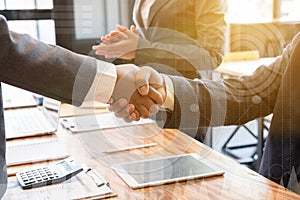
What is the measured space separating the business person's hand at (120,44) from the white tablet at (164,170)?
33cm

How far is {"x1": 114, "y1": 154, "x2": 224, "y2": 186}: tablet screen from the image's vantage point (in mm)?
707

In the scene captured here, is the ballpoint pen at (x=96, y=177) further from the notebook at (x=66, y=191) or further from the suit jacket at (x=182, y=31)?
the suit jacket at (x=182, y=31)

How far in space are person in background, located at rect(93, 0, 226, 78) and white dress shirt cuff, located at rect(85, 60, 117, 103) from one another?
0.38 metres

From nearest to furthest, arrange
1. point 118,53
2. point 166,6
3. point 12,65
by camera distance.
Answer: point 12,65 < point 118,53 < point 166,6

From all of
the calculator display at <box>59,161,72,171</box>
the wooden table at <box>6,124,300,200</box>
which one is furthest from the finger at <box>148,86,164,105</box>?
the calculator display at <box>59,161,72,171</box>

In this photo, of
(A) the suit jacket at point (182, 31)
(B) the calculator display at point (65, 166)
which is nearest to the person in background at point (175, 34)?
(A) the suit jacket at point (182, 31)

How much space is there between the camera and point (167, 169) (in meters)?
0.75

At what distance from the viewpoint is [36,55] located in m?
0.59

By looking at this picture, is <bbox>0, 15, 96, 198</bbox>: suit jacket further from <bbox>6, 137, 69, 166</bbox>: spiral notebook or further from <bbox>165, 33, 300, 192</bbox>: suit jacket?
<bbox>165, 33, 300, 192</bbox>: suit jacket

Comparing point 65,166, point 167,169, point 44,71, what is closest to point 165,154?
point 167,169

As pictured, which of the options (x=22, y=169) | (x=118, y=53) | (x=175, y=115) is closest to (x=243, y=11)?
(x=118, y=53)

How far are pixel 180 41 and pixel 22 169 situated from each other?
604 mm

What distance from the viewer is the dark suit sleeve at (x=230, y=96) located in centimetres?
89

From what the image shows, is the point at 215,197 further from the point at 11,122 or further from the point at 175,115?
the point at 11,122
